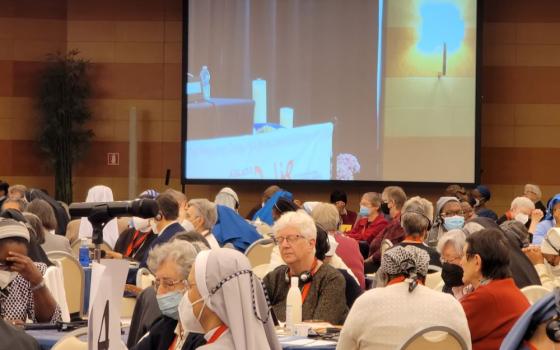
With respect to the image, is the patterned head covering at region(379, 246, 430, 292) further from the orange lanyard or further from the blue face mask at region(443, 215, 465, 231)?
the blue face mask at region(443, 215, 465, 231)

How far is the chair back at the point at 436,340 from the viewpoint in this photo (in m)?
4.26

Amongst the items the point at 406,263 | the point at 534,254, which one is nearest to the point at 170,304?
the point at 406,263

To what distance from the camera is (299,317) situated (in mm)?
5789

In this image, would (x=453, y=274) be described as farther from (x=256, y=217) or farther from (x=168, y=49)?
(x=168, y=49)

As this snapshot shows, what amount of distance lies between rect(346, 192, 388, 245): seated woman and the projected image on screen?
4.45 meters

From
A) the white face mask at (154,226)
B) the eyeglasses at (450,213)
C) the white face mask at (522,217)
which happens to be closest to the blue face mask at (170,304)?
the white face mask at (154,226)

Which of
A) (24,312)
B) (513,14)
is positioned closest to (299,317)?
(24,312)

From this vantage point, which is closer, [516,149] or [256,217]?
[256,217]

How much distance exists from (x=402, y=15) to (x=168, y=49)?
144 inches

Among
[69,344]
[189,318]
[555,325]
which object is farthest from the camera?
[69,344]

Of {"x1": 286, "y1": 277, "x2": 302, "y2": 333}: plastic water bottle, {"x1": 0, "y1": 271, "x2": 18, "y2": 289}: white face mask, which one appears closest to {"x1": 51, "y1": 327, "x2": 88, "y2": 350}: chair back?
{"x1": 0, "y1": 271, "x2": 18, "y2": 289}: white face mask

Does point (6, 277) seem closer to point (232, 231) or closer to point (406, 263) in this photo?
point (406, 263)

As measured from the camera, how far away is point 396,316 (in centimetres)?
456

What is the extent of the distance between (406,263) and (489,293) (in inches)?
17.7
